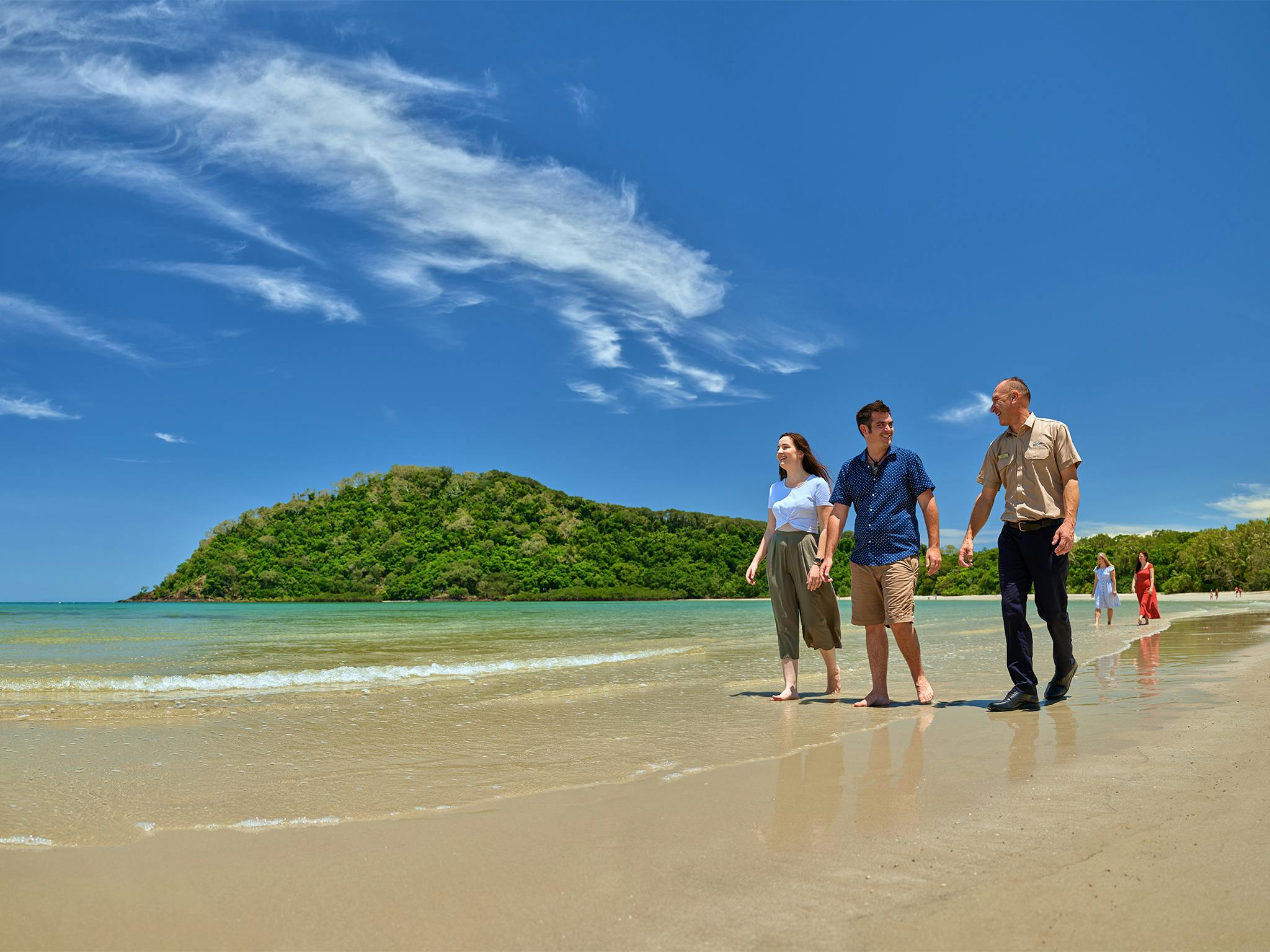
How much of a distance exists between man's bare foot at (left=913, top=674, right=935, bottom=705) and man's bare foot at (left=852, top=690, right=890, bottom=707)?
213 mm

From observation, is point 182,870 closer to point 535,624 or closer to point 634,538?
point 535,624

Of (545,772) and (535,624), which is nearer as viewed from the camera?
(545,772)

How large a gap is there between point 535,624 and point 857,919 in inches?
789

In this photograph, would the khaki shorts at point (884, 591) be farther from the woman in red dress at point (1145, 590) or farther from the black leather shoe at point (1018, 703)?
the woman in red dress at point (1145, 590)

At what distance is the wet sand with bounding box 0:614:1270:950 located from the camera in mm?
1831

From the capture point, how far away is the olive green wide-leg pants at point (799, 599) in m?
5.91

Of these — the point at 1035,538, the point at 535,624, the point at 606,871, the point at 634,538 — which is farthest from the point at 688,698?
the point at 634,538

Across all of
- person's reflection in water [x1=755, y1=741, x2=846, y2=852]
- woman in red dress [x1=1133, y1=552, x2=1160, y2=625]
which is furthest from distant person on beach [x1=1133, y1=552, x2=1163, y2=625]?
person's reflection in water [x1=755, y1=741, x2=846, y2=852]

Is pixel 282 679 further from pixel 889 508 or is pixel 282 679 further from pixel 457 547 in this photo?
pixel 457 547

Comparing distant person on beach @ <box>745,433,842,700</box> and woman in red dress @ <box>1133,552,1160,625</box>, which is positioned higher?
distant person on beach @ <box>745,433,842,700</box>

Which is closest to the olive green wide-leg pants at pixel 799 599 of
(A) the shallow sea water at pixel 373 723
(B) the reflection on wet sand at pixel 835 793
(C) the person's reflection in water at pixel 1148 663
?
(A) the shallow sea water at pixel 373 723

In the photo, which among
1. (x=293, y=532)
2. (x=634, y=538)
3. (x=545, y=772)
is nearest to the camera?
(x=545, y=772)

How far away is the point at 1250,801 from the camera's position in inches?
105

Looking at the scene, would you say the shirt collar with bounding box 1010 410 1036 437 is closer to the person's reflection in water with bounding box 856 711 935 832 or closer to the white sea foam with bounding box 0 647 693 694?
the person's reflection in water with bounding box 856 711 935 832
